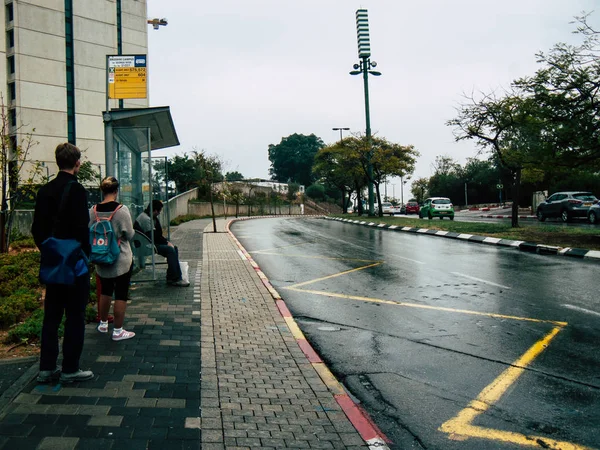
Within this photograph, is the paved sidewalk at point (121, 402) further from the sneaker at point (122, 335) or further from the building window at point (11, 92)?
the building window at point (11, 92)

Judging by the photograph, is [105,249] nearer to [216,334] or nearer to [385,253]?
[216,334]

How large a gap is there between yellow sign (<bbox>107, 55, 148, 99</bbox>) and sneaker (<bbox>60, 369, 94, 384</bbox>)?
5.61 metres

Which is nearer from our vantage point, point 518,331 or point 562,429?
point 562,429

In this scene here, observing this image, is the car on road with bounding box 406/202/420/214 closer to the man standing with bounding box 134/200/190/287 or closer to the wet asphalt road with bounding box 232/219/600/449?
the wet asphalt road with bounding box 232/219/600/449

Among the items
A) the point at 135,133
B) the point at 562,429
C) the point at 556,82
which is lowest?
the point at 562,429

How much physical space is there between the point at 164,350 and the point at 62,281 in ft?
4.85

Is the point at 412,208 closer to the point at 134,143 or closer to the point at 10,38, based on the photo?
the point at 10,38

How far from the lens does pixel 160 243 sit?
9273 mm

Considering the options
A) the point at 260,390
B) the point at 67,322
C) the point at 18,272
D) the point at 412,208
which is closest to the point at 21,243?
the point at 18,272

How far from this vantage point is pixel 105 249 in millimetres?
5379

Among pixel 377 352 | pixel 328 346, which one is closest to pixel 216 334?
pixel 328 346

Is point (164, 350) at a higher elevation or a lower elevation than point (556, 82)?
lower

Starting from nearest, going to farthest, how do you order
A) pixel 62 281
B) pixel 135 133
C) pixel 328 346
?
pixel 62 281
pixel 328 346
pixel 135 133

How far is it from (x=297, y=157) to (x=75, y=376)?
10812cm
